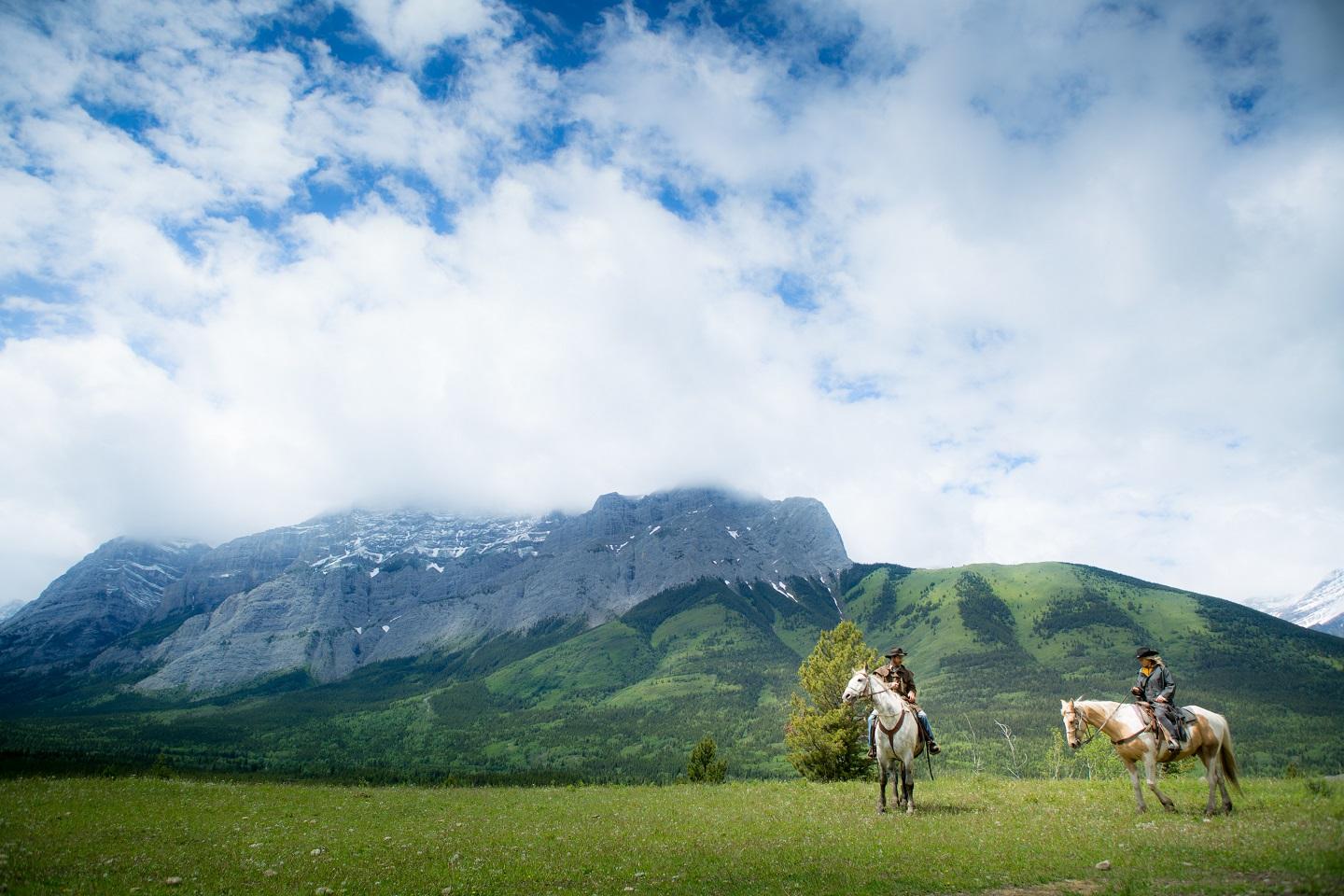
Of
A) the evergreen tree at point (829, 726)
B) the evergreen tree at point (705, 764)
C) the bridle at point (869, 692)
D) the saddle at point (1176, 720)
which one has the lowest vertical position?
the evergreen tree at point (705, 764)

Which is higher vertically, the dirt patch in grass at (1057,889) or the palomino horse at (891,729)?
the palomino horse at (891,729)

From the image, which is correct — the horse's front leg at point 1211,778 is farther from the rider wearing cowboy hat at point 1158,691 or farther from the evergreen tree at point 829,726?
the evergreen tree at point 829,726

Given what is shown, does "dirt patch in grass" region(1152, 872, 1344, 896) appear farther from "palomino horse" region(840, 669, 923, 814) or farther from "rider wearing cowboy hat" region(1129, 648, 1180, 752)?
"palomino horse" region(840, 669, 923, 814)

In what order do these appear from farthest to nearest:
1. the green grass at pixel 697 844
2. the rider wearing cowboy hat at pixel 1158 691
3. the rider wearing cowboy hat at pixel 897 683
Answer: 1. the rider wearing cowboy hat at pixel 897 683
2. the rider wearing cowboy hat at pixel 1158 691
3. the green grass at pixel 697 844

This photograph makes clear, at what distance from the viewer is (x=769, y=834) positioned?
21672mm

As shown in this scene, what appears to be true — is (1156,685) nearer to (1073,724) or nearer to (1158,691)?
(1158,691)

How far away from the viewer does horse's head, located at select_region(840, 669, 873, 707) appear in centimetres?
2422

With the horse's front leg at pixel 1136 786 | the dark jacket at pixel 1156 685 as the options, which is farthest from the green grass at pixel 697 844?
the dark jacket at pixel 1156 685

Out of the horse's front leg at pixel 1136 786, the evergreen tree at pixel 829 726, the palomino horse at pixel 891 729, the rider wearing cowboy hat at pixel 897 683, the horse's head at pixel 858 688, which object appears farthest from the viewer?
the evergreen tree at pixel 829 726

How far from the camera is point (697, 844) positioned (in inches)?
814

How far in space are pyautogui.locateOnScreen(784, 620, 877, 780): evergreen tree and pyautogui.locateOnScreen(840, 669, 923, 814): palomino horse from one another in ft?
50.6

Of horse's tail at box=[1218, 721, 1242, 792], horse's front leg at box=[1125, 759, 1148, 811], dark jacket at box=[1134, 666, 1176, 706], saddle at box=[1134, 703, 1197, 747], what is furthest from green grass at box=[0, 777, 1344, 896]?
dark jacket at box=[1134, 666, 1176, 706]

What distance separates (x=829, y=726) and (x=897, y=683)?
18.2m

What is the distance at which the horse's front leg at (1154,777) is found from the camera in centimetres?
2173
